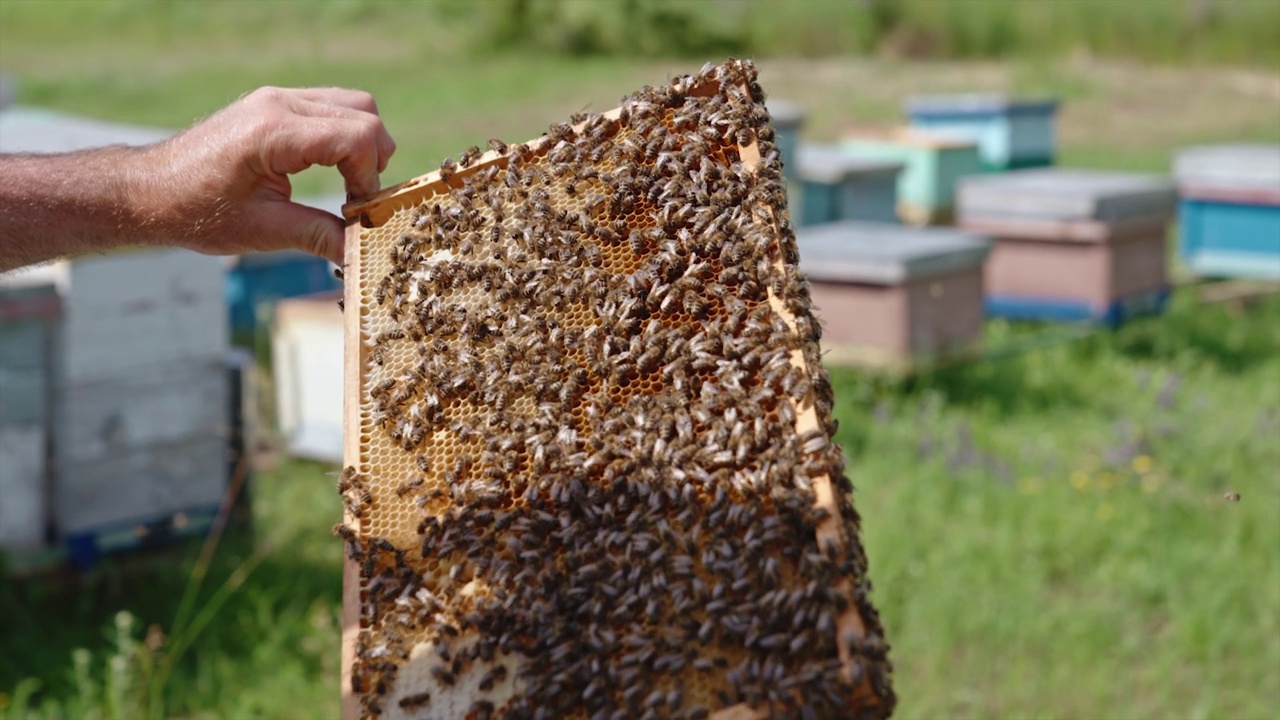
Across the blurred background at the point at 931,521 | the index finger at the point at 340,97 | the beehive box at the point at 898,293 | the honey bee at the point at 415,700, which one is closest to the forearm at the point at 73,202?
the index finger at the point at 340,97

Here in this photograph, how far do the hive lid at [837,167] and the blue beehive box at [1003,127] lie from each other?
6.71 feet

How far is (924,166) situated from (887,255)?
13.7 feet

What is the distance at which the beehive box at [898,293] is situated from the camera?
7672mm

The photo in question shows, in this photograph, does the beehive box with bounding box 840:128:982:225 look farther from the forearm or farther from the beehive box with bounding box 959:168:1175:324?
the forearm

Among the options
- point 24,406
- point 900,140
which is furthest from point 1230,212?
point 24,406

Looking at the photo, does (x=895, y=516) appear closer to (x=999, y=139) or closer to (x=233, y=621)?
(x=233, y=621)

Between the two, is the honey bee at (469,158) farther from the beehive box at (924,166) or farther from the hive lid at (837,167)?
the beehive box at (924,166)

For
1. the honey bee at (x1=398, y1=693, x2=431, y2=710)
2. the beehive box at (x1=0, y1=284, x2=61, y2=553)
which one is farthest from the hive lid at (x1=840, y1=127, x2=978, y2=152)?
the honey bee at (x1=398, y1=693, x2=431, y2=710)

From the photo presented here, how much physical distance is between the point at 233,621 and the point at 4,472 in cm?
106

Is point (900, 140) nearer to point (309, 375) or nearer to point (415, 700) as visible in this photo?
point (309, 375)

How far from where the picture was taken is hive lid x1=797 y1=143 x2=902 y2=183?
1013 centimetres

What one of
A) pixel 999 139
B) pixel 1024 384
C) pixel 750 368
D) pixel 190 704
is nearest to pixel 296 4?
pixel 999 139

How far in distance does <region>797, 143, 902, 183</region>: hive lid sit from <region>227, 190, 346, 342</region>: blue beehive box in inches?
144

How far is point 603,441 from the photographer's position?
7.87ft
